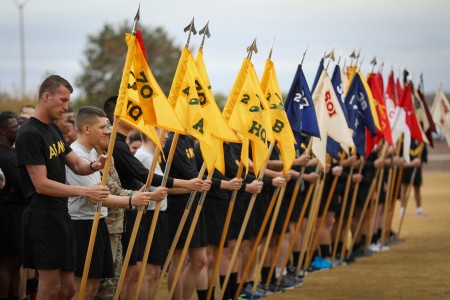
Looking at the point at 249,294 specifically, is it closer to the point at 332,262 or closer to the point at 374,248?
the point at 332,262

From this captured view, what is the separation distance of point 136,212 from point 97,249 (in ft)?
5.21

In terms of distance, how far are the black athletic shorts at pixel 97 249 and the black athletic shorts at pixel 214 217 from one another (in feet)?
10.6

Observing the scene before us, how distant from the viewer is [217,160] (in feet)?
40.3

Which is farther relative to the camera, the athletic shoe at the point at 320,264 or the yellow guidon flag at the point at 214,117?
the athletic shoe at the point at 320,264

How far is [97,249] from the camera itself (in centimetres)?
1028

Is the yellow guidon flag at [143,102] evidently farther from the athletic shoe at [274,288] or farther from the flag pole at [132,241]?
the athletic shoe at [274,288]

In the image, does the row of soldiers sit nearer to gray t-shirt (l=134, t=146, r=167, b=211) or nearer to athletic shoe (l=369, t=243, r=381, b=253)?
gray t-shirt (l=134, t=146, r=167, b=211)

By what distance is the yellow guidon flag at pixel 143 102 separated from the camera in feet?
33.4

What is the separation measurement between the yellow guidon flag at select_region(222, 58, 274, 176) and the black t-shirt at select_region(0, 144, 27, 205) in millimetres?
2571

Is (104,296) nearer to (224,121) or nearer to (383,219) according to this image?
(224,121)

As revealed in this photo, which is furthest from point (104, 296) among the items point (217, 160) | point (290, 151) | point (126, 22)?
point (126, 22)

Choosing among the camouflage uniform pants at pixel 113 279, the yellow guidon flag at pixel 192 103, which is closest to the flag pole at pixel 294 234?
the yellow guidon flag at pixel 192 103

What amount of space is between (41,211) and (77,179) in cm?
90

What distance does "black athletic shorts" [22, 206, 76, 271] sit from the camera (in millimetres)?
9555
